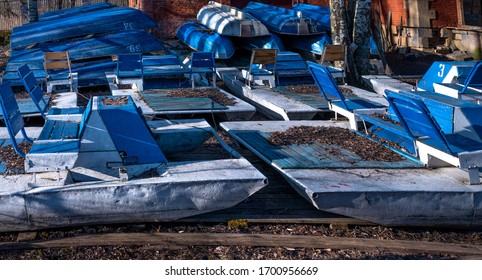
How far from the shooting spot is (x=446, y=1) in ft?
65.7

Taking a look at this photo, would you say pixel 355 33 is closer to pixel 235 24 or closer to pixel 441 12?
pixel 235 24

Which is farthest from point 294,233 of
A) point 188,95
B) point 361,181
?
point 188,95

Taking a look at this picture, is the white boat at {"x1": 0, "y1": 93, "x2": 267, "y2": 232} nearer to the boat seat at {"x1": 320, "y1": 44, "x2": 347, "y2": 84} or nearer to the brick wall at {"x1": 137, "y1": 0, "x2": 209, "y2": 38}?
the boat seat at {"x1": 320, "y1": 44, "x2": 347, "y2": 84}

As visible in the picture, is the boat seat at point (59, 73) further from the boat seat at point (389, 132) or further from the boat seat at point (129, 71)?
the boat seat at point (389, 132)

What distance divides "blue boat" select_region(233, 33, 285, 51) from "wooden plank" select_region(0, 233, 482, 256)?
10.3m

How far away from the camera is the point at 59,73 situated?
14133 mm

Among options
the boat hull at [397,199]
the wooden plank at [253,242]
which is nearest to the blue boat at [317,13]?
the boat hull at [397,199]

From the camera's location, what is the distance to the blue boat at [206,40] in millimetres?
16016

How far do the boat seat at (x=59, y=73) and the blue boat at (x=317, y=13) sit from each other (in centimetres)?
620

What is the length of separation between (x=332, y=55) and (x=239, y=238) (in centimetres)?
756

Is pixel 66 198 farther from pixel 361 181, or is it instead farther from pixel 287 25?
pixel 287 25

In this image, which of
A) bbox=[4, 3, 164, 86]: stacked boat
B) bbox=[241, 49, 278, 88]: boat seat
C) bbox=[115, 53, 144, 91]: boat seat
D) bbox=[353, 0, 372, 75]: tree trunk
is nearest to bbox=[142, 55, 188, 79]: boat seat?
bbox=[115, 53, 144, 91]: boat seat

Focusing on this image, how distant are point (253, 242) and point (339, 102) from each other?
162 inches

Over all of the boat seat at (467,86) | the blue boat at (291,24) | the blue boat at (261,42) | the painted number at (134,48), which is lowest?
the boat seat at (467,86)
